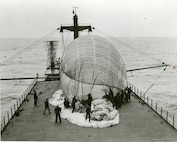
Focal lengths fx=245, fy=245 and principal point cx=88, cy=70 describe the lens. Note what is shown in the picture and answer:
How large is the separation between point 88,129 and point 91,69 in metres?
5.21

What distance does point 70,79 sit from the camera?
19.7 m

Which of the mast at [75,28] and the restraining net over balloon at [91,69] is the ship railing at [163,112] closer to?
the restraining net over balloon at [91,69]

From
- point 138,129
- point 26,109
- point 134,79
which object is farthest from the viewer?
point 134,79

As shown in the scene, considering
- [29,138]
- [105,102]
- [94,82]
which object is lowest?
[29,138]

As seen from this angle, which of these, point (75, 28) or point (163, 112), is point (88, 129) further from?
point (75, 28)

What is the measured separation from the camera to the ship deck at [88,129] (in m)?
15.0

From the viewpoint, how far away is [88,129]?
16250mm

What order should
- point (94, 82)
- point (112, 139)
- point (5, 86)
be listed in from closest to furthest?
point (112, 139) → point (94, 82) → point (5, 86)

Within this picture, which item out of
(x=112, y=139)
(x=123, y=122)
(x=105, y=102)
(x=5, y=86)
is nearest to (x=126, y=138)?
(x=112, y=139)

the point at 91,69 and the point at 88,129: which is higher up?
the point at 91,69

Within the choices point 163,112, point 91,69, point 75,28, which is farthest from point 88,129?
point 75,28

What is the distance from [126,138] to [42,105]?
981 cm

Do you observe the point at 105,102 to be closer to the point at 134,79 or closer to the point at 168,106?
the point at 168,106

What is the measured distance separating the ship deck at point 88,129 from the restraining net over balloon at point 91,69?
2.52 meters
